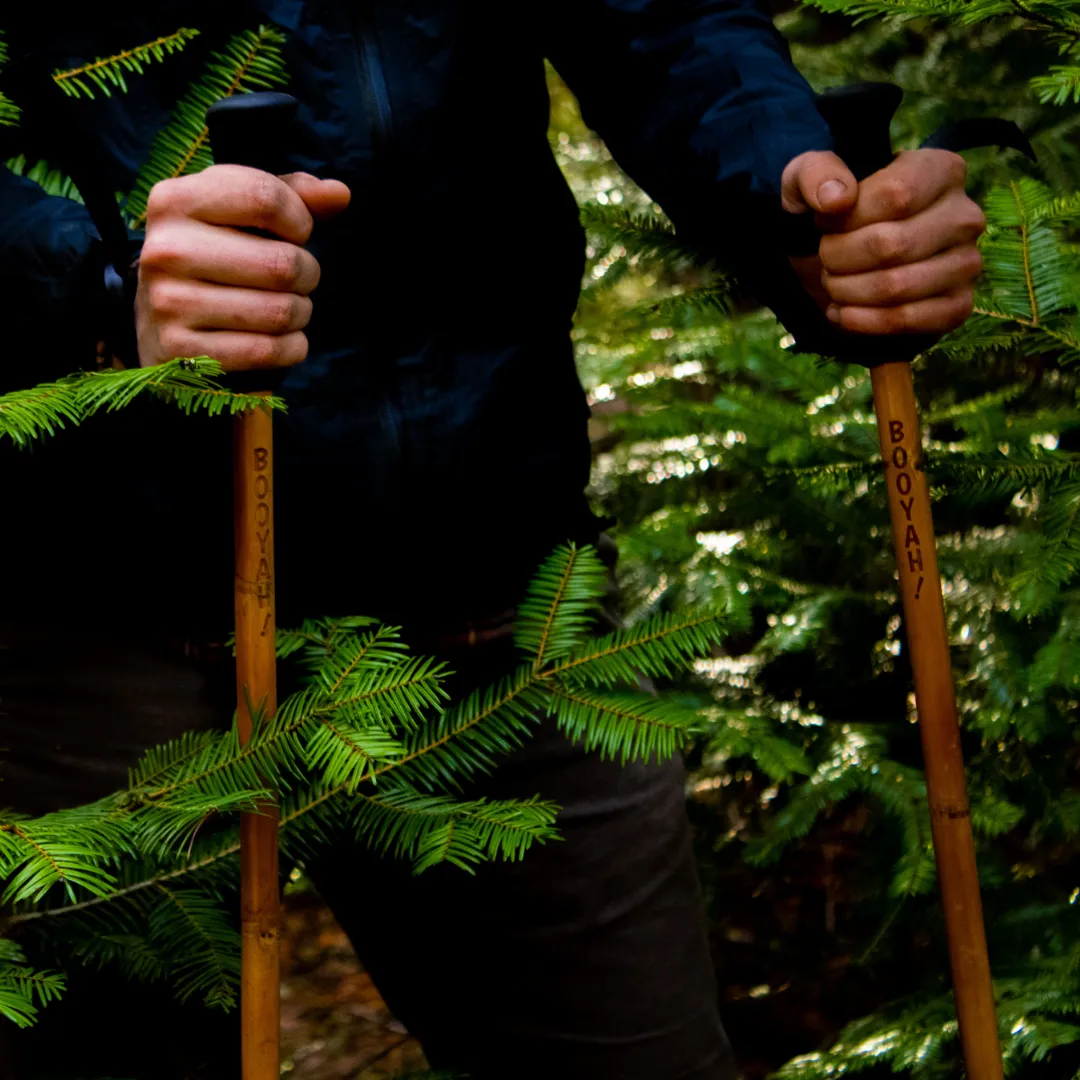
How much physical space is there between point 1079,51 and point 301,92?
1.04 metres

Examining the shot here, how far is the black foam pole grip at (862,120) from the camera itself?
129cm

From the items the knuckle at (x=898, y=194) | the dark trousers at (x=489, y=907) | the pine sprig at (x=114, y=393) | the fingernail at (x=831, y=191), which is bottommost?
the dark trousers at (x=489, y=907)

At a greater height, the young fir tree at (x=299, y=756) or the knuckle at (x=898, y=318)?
the knuckle at (x=898, y=318)

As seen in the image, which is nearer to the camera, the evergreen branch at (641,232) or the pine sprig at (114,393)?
the pine sprig at (114,393)

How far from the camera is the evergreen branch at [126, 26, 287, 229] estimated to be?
140 centimetres

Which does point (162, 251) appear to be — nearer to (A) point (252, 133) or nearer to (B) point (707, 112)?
(A) point (252, 133)

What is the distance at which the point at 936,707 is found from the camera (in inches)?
58.3

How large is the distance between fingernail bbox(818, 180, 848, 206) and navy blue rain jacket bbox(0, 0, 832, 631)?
132 millimetres

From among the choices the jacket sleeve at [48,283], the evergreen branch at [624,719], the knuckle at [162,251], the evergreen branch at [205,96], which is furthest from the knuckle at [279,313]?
the evergreen branch at [624,719]

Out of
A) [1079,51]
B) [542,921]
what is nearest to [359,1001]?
[542,921]

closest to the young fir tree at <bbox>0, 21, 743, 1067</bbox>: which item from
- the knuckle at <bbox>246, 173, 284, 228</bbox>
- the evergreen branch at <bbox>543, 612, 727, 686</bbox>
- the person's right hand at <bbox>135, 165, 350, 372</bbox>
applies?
the evergreen branch at <bbox>543, 612, 727, 686</bbox>

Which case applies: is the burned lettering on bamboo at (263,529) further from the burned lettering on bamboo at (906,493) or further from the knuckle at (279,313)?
the burned lettering on bamboo at (906,493)

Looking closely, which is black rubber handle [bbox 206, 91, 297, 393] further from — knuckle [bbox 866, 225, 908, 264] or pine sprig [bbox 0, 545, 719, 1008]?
knuckle [bbox 866, 225, 908, 264]

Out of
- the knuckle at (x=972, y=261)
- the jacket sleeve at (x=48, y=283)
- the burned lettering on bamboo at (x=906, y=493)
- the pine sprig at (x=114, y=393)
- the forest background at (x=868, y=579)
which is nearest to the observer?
the pine sprig at (x=114, y=393)
